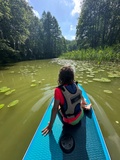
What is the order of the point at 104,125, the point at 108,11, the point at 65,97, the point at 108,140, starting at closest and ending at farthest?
the point at 65,97 → the point at 108,140 → the point at 104,125 → the point at 108,11

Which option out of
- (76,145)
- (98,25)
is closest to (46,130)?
(76,145)

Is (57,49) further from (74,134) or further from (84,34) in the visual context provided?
(74,134)

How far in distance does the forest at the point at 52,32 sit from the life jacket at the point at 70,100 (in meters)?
8.32

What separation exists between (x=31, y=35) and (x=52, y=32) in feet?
21.8

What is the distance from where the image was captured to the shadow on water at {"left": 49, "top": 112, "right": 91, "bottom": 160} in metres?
1.30

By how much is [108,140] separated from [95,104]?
3.63 feet

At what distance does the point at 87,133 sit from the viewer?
5.19 ft

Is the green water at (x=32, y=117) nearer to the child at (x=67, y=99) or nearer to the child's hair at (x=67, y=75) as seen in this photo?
the child at (x=67, y=99)

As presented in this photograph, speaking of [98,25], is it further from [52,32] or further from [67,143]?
[67,143]

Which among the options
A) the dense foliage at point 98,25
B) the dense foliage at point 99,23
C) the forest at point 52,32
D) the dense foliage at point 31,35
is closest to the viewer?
the forest at point 52,32

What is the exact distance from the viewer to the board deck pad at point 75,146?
129cm

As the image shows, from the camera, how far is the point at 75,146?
140 cm

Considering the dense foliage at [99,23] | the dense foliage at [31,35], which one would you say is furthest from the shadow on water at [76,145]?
the dense foliage at [99,23]

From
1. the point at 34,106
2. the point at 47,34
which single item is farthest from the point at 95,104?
the point at 47,34
